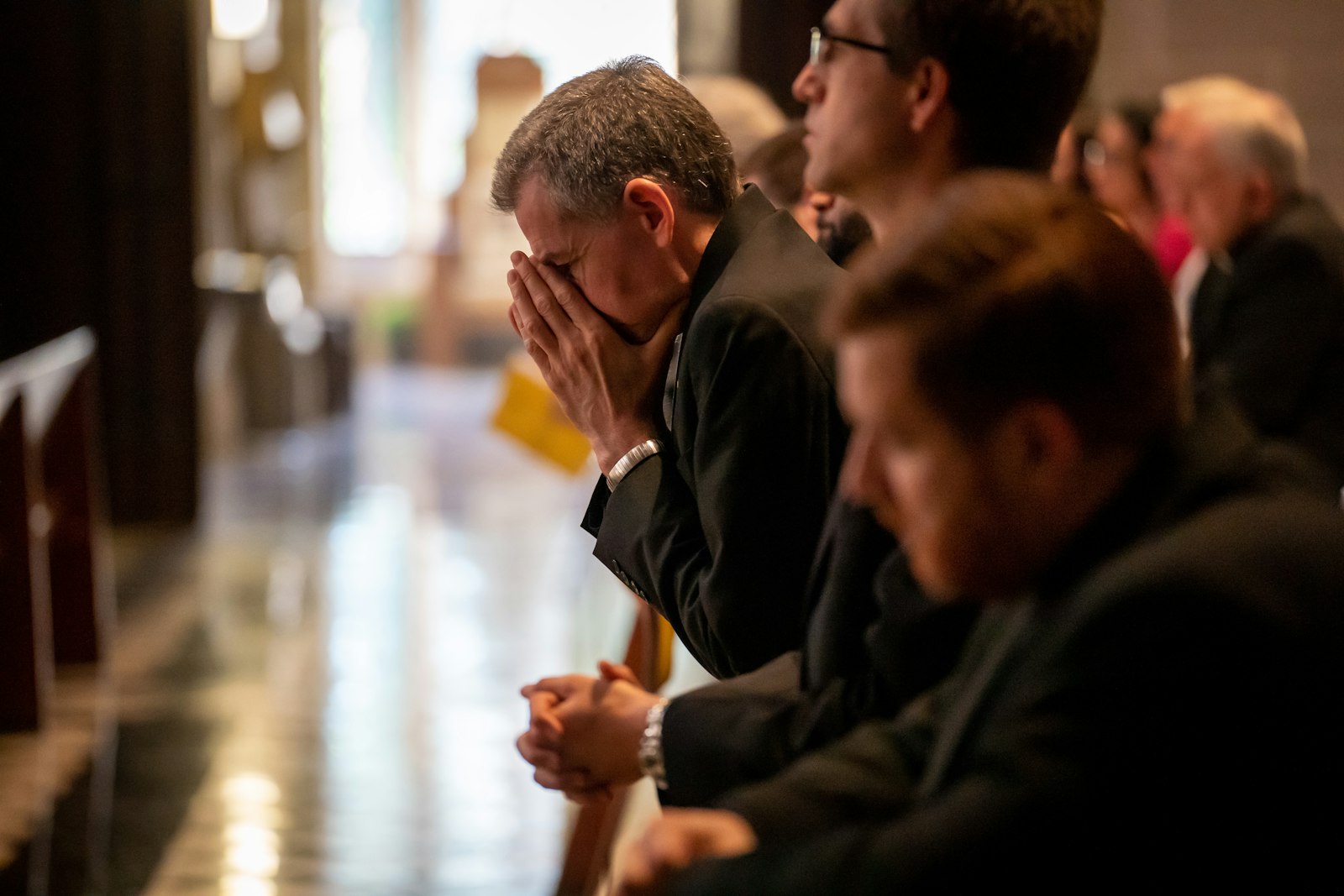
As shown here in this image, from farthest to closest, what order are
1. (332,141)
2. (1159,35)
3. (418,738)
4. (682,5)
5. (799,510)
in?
1. (332,141)
2. (1159,35)
3. (682,5)
4. (418,738)
5. (799,510)

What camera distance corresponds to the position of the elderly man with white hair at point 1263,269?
11.8 ft

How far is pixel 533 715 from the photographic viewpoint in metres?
1.60

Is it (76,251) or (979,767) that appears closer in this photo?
(979,767)

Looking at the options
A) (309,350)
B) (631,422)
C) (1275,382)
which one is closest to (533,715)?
(631,422)

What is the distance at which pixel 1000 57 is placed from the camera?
1.59 meters

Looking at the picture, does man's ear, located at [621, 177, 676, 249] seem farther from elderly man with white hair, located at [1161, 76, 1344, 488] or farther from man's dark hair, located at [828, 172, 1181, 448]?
elderly man with white hair, located at [1161, 76, 1344, 488]

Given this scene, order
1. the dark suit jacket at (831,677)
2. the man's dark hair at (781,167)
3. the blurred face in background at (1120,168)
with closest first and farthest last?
the dark suit jacket at (831,677)
the man's dark hair at (781,167)
the blurred face in background at (1120,168)

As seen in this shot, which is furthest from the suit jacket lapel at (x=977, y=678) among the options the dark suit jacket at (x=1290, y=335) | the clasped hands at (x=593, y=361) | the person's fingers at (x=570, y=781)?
the dark suit jacket at (x=1290, y=335)

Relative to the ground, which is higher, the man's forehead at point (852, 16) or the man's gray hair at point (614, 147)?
the man's forehead at point (852, 16)

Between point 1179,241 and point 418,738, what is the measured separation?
3096 millimetres

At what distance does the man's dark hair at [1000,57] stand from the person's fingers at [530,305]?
1.51ft

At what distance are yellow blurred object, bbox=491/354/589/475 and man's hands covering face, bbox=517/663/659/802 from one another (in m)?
1.81

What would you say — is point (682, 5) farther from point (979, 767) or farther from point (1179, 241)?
point (979, 767)

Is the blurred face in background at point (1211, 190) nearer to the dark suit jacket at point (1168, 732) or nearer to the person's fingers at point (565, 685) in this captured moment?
the person's fingers at point (565, 685)
